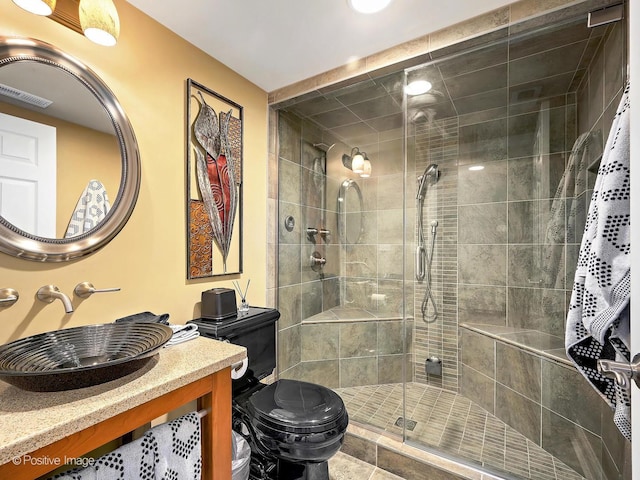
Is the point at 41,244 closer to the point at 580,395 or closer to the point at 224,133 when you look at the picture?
the point at 224,133

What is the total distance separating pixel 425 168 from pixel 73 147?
7.76 ft

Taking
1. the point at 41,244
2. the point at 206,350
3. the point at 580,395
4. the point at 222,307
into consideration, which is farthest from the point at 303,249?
the point at 580,395

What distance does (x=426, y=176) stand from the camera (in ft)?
8.66

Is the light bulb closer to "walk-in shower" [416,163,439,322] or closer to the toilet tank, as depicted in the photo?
"walk-in shower" [416,163,439,322]

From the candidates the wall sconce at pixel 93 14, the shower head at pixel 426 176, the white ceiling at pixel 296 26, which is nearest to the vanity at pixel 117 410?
the wall sconce at pixel 93 14

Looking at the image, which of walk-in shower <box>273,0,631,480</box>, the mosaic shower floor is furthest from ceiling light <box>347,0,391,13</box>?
the mosaic shower floor

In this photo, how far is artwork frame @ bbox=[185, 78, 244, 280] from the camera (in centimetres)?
173

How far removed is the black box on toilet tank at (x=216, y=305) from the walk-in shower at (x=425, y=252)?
1592 millimetres

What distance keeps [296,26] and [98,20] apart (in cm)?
92

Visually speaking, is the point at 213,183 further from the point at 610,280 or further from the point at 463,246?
the point at 463,246

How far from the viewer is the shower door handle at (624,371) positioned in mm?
526

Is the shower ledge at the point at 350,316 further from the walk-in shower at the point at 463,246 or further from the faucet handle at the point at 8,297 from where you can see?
the faucet handle at the point at 8,297

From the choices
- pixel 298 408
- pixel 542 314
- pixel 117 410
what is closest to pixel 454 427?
pixel 542 314

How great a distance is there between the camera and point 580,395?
5.37 ft
